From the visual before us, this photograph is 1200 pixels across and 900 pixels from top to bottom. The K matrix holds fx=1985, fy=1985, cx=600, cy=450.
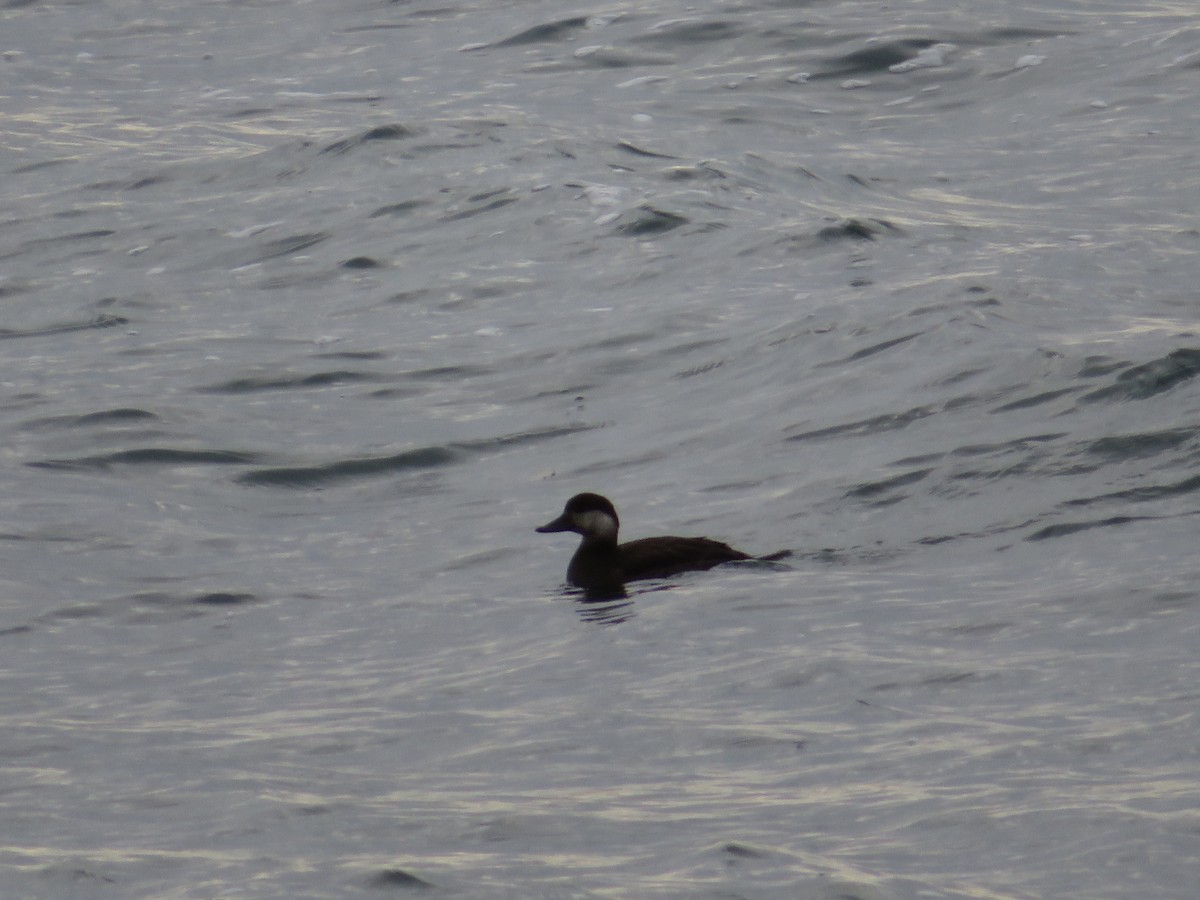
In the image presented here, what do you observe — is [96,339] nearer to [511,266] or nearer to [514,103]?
[511,266]

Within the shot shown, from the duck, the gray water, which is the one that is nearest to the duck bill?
the duck

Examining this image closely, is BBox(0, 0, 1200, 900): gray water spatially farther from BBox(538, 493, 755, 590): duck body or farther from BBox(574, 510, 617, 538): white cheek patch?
BBox(574, 510, 617, 538): white cheek patch

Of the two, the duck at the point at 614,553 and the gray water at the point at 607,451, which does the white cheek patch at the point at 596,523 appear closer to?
the duck at the point at 614,553

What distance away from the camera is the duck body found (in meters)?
10.6

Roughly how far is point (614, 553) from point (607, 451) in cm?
258

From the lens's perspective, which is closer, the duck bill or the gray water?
the gray water

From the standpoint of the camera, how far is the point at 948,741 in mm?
7590

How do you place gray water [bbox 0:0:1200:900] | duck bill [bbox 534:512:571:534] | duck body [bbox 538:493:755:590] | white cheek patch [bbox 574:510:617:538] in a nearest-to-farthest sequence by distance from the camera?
gray water [bbox 0:0:1200:900]
duck body [bbox 538:493:755:590]
white cheek patch [bbox 574:510:617:538]
duck bill [bbox 534:512:571:534]

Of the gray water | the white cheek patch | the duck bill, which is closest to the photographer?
the gray water

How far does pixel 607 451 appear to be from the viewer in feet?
43.9

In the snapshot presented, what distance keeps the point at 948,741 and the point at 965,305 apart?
25.5 ft

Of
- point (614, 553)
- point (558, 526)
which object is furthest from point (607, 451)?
point (614, 553)

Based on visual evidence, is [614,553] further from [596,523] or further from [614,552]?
[596,523]

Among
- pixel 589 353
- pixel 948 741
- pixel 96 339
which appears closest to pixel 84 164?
pixel 96 339
